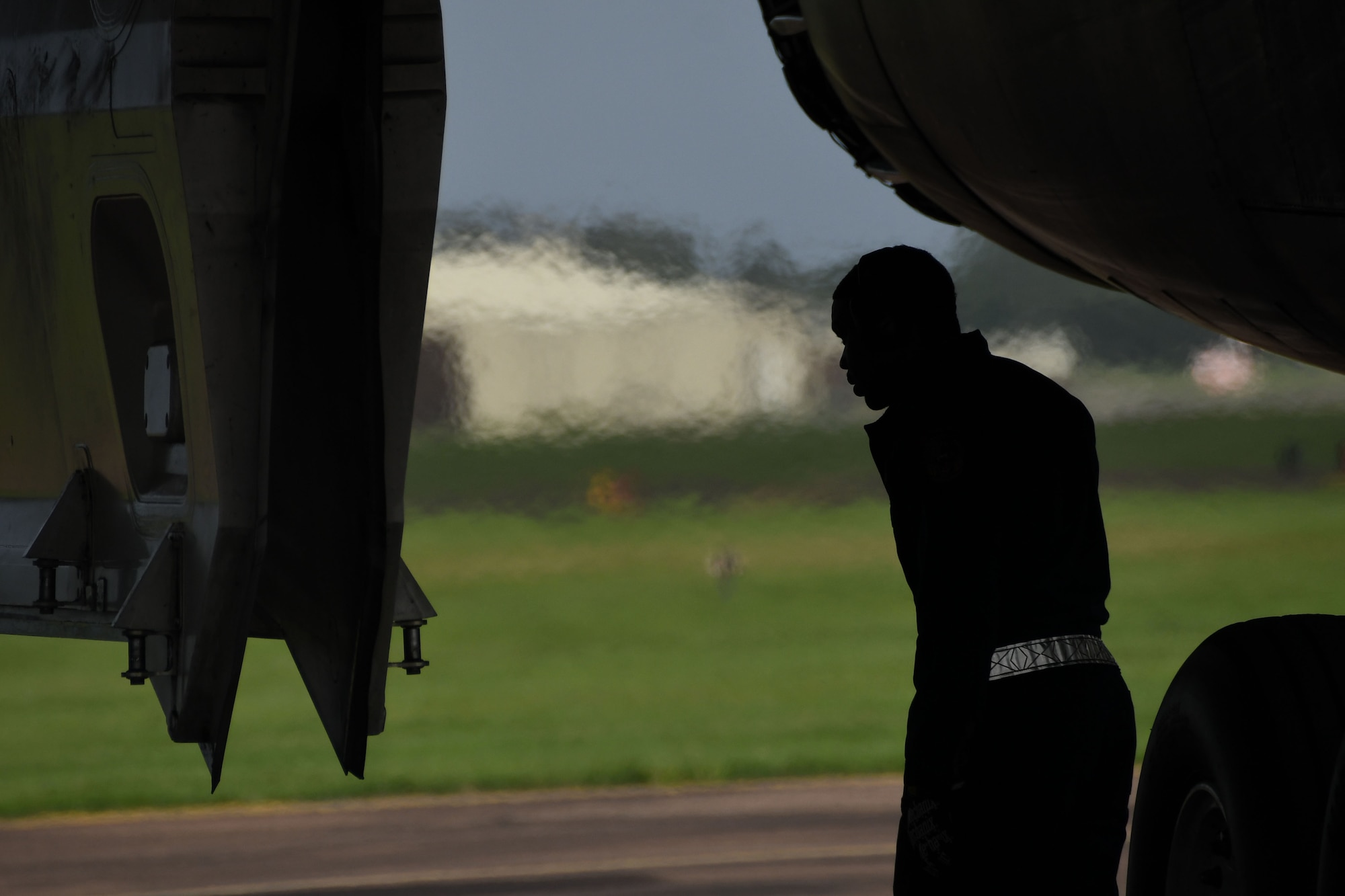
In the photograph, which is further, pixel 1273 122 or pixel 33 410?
pixel 33 410

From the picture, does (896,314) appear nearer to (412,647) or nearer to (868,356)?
(868,356)

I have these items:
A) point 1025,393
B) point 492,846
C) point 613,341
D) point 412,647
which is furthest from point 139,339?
point 613,341

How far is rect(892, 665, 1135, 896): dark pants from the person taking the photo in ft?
8.25

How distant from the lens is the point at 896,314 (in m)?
2.56

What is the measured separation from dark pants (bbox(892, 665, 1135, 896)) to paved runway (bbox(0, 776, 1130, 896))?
12.7 ft

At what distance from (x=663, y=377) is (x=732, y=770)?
3.01 meters

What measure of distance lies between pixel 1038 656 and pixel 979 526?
0.30 m

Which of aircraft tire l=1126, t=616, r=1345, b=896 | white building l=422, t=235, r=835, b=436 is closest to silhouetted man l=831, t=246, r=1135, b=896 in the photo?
aircraft tire l=1126, t=616, r=1345, b=896

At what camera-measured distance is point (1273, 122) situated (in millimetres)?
2115

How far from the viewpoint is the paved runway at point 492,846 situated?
6602 mm

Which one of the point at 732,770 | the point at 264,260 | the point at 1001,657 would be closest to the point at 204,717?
the point at 264,260

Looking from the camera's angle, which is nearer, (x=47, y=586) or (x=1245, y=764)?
(x=1245, y=764)

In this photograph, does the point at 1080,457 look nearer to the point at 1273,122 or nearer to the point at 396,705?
the point at 1273,122

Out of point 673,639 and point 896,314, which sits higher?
point 896,314
